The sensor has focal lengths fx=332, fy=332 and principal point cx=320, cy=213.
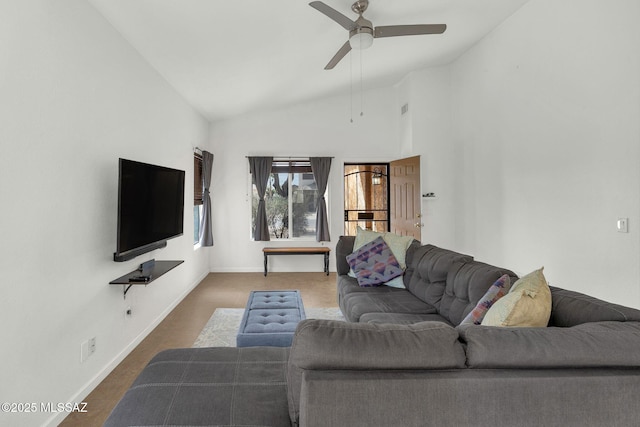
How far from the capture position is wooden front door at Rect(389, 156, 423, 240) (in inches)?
201

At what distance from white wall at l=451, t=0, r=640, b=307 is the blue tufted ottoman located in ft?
8.43

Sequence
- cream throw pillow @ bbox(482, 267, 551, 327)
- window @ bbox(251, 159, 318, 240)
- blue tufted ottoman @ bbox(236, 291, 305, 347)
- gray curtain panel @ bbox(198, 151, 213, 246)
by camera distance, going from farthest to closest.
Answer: window @ bbox(251, 159, 318, 240)
gray curtain panel @ bbox(198, 151, 213, 246)
blue tufted ottoman @ bbox(236, 291, 305, 347)
cream throw pillow @ bbox(482, 267, 551, 327)

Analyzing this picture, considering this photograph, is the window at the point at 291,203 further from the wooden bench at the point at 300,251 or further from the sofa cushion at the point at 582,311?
A: the sofa cushion at the point at 582,311

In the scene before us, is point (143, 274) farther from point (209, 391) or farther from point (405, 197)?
point (405, 197)

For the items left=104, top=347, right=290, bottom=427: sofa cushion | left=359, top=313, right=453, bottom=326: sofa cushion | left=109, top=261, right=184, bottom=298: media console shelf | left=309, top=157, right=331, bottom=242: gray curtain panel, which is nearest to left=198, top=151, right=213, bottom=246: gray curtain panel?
left=309, top=157, right=331, bottom=242: gray curtain panel

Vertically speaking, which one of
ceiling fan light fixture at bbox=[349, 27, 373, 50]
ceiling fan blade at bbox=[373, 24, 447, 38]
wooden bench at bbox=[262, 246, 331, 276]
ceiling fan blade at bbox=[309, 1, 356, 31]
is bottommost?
wooden bench at bbox=[262, 246, 331, 276]

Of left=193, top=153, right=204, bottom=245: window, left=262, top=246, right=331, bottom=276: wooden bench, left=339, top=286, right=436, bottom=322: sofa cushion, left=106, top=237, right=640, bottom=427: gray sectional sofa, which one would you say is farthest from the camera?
left=262, top=246, right=331, bottom=276: wooden bench

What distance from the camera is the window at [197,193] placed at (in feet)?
16.5

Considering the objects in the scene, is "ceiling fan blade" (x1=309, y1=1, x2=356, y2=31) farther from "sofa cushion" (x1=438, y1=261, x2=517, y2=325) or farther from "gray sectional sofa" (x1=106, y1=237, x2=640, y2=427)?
"gray sectional sofa" (x1=106, y1=237, x2=640, y2=427)

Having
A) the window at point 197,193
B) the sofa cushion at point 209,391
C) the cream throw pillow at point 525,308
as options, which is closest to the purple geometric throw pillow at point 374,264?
the sofa cushion at point 209,391

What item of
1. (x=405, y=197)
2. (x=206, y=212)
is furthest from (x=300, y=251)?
(x=405, y=197)

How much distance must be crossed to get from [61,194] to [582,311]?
2748mm

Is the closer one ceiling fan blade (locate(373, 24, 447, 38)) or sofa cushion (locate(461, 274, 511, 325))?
sofa cushion (locate(461, 274, 511, 325))

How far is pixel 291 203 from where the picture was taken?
602cm
